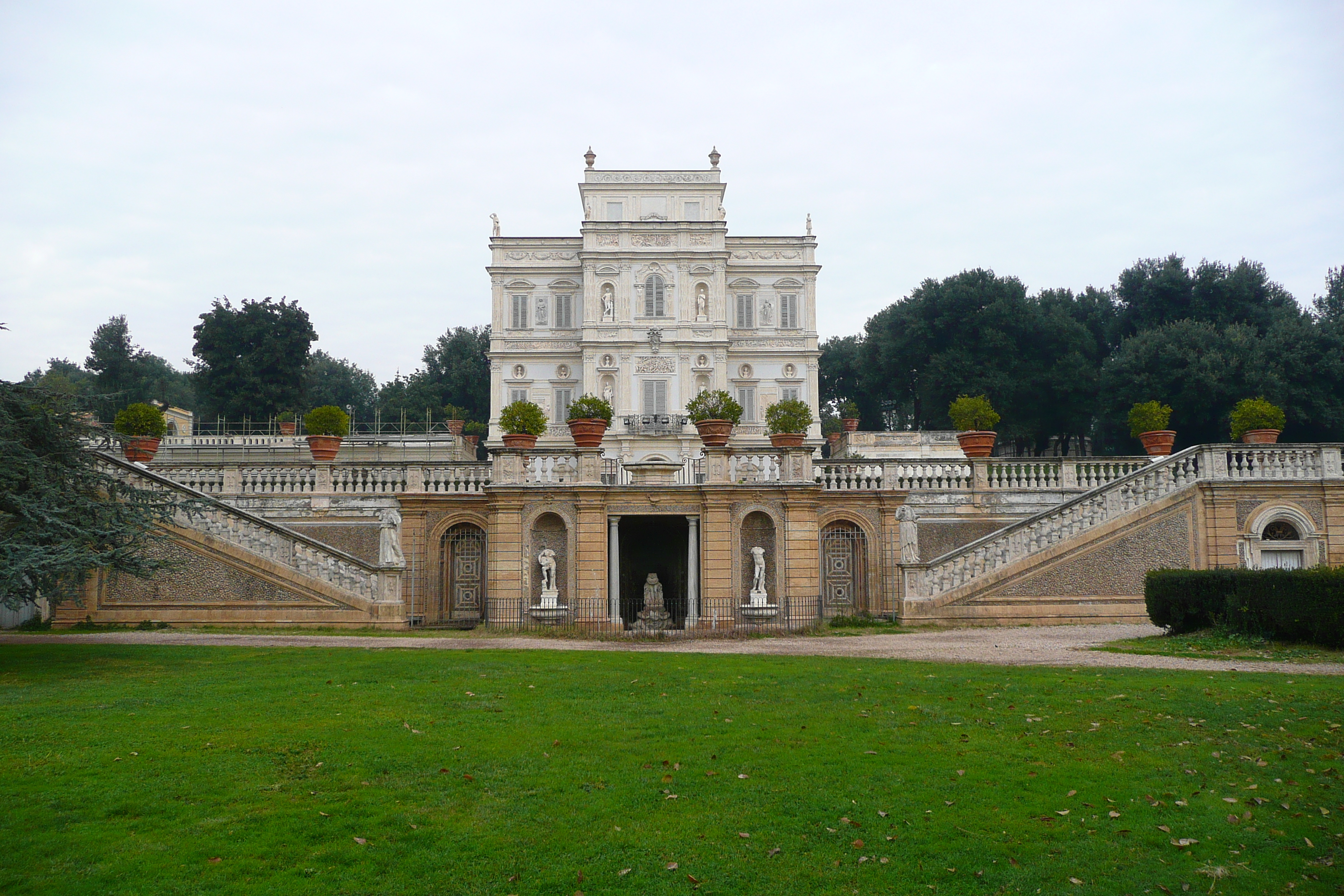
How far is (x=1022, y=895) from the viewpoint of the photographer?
240 inches

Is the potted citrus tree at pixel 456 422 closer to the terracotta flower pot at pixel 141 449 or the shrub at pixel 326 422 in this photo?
the shrub at pixel 326 422

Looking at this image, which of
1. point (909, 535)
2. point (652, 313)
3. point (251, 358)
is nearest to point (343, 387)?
point (251, 358)

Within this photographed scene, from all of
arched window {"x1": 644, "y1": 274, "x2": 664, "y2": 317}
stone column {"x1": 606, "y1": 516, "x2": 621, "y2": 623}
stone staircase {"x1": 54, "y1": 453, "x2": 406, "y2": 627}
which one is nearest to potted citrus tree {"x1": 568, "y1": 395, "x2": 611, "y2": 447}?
stone column {"x1": 606, "y1": 516, "x2": 621, "y2": 623}

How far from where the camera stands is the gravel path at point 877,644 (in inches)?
564

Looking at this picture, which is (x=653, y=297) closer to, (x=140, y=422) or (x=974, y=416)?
(x=974, y=416)

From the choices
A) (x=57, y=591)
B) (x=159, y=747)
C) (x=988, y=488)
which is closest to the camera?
(x=159, y=747)

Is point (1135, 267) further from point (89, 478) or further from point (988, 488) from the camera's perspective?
point (89, 478)

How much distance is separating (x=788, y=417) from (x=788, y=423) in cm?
14

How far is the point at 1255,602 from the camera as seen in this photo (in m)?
15.8

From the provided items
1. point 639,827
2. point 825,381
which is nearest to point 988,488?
point 639,827

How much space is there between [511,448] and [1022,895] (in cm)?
1690

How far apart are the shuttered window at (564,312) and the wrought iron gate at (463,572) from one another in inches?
1333

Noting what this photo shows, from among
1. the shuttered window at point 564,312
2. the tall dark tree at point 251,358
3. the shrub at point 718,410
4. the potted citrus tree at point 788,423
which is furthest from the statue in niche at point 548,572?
the tall dark tree at point 251,358

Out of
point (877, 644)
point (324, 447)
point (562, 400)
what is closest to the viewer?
point (877, 644)
